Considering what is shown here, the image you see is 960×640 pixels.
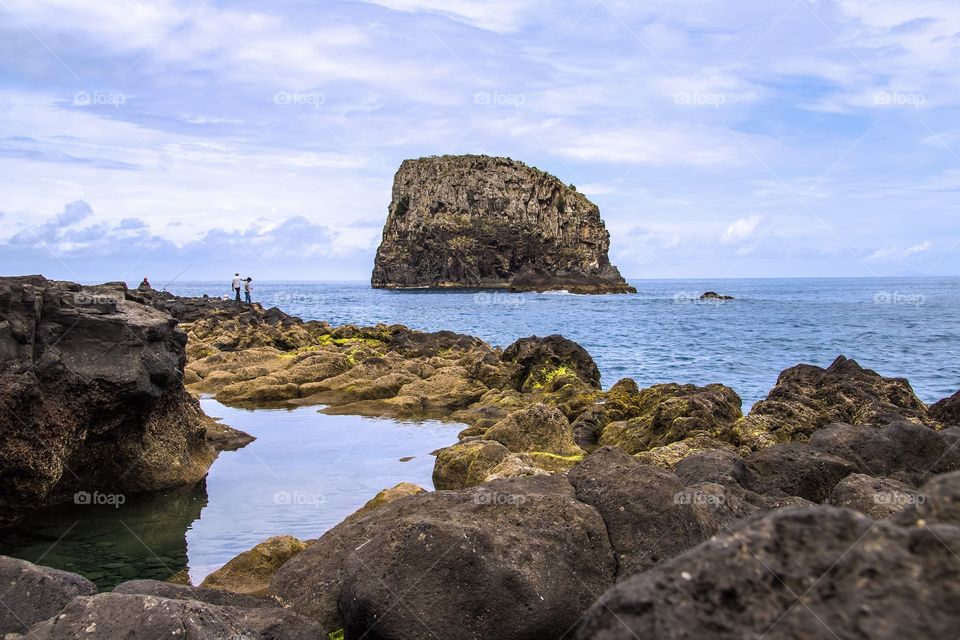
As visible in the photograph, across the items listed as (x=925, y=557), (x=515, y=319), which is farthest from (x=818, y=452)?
(x=515, y=319)

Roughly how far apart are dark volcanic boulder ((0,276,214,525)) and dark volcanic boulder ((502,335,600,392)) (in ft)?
35.2

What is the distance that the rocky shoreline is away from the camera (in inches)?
105

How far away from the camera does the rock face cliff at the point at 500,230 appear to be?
13225 cm

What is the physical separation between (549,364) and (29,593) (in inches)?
705

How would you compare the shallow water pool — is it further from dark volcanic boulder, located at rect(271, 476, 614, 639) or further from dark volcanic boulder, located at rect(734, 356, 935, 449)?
dark volcanic boulder, located at rect(734, 356, 935, 449)

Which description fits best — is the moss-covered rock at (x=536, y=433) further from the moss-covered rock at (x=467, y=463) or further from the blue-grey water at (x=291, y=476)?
the blue-grey water at (x=291, y=476)

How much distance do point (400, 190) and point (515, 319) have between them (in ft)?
280

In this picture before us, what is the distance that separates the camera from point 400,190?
486 feet

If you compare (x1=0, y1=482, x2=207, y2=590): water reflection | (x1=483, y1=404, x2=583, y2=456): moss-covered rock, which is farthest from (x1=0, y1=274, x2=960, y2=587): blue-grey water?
(x1=483, y1=404, x2=583, y2=456): moss-covered rock

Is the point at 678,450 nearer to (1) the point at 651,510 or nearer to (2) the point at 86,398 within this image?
(1) the point at 651,510

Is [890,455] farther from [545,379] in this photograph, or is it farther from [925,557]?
[545,379]

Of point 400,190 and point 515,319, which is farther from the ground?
point 400,190

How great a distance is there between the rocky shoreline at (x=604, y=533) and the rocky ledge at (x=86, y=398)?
3.1 inches

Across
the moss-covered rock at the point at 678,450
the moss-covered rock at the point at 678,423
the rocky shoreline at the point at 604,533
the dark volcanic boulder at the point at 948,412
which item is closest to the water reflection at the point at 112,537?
the rocky shoreline at the point at 604,533
